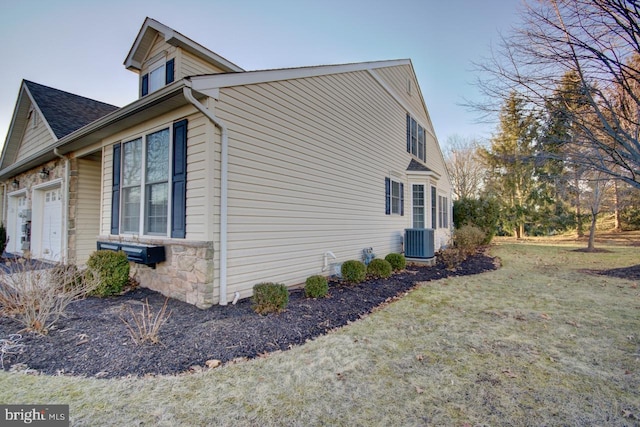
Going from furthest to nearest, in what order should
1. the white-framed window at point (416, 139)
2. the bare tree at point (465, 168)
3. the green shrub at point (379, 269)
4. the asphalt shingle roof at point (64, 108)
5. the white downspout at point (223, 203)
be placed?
the bare tree at point (465, 168), the white-framed window at point (416, 139), the asphalt shingle roof at point (64, 108), the green shrub at point (379, 269), the white downspout at point (223, 203)

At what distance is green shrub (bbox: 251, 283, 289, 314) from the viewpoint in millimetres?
4332

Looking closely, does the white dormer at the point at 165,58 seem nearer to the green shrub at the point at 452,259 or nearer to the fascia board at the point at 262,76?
the fascia board at the point at 262,76

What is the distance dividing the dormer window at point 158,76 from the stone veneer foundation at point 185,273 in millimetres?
3276

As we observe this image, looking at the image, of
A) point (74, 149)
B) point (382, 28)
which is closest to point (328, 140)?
point (382, 28)

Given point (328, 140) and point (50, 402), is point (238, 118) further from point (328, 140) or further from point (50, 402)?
point (50, 402)

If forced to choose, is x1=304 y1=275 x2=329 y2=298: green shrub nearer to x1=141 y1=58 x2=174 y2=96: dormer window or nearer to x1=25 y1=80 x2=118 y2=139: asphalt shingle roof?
x1=141 y1=58 x2=174 y2=96: dormer window

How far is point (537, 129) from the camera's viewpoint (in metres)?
9.41

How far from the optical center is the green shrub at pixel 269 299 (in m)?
4.33

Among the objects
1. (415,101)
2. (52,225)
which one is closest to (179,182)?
(52,225)

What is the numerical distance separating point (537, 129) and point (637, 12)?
4471 millimetres

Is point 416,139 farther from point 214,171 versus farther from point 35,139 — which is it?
point 35,139

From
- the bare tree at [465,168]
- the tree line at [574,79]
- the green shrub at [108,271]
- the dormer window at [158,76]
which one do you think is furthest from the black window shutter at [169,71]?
the bare tree at [465,168]

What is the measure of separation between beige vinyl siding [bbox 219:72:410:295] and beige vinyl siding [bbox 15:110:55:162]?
7.59 meters

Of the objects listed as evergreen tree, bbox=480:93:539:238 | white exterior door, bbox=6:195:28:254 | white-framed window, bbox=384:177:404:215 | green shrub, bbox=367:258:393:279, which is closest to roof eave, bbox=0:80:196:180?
white exterior door, bbox=6:195:28:254
